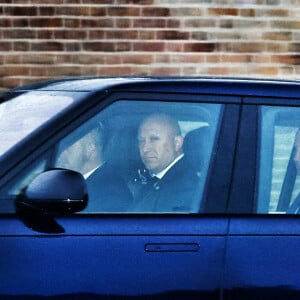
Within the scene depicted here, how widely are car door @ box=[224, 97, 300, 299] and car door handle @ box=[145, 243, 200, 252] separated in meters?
0.13

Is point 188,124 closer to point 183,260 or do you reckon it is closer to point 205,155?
point 205,155

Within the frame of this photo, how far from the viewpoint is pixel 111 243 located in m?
3.40

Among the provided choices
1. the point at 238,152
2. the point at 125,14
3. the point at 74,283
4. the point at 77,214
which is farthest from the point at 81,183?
the point at 125,14

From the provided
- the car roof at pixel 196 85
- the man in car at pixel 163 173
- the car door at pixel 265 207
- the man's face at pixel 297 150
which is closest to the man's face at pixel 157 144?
the man in car at pixel 163 173

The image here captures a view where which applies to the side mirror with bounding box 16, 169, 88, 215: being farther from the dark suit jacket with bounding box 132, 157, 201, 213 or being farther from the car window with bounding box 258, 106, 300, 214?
the car window with bounding box 258, 106, 300, 214

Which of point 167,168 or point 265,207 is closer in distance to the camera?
point 265,207

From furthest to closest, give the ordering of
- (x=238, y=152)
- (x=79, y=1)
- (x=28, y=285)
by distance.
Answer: (x=79, y=1), (x=238, y=152), (x=28, y=285)

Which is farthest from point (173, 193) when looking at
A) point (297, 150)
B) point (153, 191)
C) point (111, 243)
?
point (297, 150)

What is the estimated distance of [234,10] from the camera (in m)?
7.85

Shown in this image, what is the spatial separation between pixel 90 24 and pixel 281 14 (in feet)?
5.45

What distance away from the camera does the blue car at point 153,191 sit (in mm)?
3367

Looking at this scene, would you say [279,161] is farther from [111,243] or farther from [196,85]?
[111,243]

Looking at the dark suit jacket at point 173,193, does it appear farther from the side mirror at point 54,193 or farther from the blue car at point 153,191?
the side mirror at point 54,193

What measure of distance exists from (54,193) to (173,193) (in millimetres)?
493
